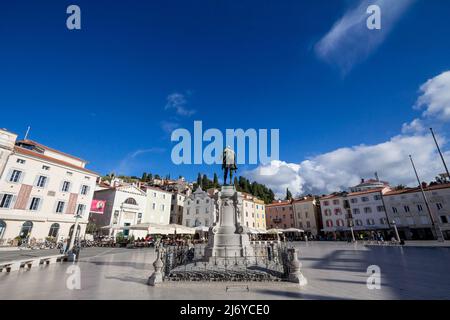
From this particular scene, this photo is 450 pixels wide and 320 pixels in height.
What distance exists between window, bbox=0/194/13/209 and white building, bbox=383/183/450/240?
60.5 m

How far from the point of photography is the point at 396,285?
7.77m

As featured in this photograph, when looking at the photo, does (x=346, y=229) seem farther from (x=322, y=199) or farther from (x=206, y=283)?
(x=206, y=283)

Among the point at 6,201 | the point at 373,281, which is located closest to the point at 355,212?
the point at 373,281

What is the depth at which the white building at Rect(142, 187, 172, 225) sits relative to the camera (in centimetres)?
4624

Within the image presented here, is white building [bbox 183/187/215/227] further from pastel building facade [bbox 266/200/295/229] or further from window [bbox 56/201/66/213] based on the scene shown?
window [bbox 56/201/66/213]

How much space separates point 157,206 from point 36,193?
2379cm

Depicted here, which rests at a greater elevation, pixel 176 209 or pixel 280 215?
pixel 176 209

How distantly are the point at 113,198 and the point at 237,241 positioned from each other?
35010 mm

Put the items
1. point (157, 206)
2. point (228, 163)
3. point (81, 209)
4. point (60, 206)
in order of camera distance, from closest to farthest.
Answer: point (228, 163) → point (60, 206) → point (81, 209) → point (157, 206)

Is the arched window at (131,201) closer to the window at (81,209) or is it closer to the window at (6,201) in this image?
the window at (81,209)

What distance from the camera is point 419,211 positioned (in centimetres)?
4128

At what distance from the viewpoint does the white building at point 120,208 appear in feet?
128

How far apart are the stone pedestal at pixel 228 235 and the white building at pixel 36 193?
2597cm

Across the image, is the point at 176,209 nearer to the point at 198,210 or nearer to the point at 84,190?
the point at 198,210
